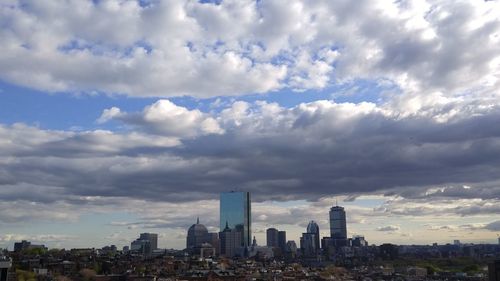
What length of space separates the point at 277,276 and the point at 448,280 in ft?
186

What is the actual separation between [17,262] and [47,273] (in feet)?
83.1

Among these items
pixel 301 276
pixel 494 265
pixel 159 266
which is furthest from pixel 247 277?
pixel 494 265

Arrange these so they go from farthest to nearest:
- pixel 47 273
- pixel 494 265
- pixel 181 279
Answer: pixel 47 273
pixel 181 279
pixel 494 265

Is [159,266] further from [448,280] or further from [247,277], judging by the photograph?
[448,280]

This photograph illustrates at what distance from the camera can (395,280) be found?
16862cm

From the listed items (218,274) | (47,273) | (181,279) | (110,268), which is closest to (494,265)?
(181,279)

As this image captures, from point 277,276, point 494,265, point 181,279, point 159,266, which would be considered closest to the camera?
point 494,265

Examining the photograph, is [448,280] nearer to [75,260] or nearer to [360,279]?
[360,279]

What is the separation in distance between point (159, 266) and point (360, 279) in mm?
57212

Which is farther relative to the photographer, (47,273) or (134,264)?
(134,264)

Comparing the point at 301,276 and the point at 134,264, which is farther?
the point at 134,264

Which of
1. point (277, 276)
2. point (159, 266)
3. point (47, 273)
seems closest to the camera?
point (47, 273)

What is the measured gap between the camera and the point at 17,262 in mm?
160250

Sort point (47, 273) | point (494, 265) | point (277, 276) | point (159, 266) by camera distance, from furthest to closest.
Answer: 1. point (159, 266)
2. point (277, 276)
3. point (47, 273)
4. point (494, 265)
